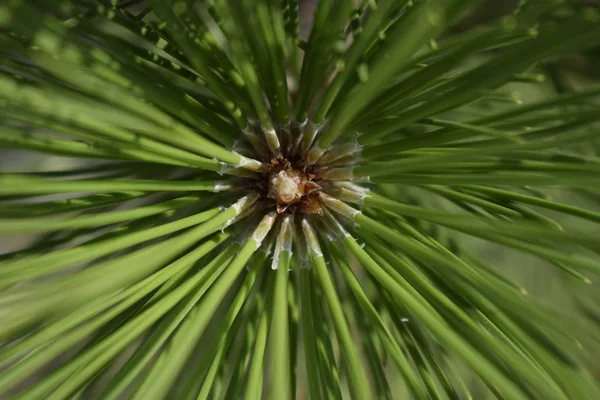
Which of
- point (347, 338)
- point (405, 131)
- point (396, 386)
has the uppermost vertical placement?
point (405, 131)

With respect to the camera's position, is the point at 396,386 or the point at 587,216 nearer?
the point at 587,216

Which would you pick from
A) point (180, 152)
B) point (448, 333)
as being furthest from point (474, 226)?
point (180, 152)

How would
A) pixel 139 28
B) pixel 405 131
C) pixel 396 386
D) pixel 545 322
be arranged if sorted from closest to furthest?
pixel 545 322 < pixel 139 28 < pixel 405 131 < pixel 396 386

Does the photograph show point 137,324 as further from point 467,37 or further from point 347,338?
point 467,37

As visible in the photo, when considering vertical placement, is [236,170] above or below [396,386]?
above

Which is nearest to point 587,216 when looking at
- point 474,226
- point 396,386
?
point 474,226

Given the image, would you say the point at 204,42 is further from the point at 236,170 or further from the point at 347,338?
the point at 347,338

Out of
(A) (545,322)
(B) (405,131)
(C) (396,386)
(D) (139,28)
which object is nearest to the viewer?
(A) (545,322)

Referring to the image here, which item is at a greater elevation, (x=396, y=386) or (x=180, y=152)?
(x=180, y=152)

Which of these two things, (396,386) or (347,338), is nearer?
(347,338)
